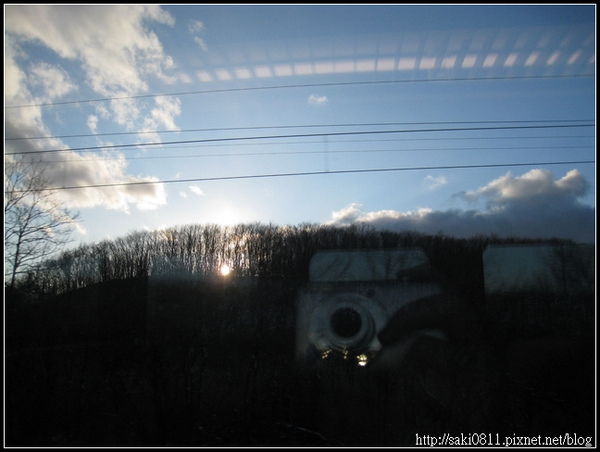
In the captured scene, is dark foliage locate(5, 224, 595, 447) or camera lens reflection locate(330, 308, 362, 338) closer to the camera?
dark foliage locate(5, 224, 595, 447)

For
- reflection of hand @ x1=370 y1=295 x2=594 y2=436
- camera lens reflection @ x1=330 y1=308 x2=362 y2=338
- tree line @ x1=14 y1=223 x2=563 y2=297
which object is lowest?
reflection of hand @ x1=370 y1=295 x2=594 y2=436

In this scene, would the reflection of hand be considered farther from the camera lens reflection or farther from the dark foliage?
the camera lens reflection

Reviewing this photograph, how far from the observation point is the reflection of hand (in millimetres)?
6598

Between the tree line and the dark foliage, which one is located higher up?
the tree line

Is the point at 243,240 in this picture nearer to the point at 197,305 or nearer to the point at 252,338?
the point at 197,305

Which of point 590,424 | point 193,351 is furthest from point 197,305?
point 590,424

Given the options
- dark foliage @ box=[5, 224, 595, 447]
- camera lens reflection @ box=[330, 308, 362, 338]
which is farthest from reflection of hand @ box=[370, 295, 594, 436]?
camera lens reflection @ box=[330, 308, 362, 338]

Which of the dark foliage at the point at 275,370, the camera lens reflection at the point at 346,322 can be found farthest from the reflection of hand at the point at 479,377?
the camera lens reflection at the point at 346,322

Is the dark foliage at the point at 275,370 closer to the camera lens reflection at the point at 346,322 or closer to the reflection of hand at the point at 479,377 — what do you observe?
the reflection of hand at the point at 479,377

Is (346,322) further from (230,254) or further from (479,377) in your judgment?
(230,254)

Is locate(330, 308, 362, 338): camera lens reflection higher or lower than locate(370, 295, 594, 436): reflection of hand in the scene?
higher

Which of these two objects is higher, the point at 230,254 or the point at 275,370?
the point at 230,254

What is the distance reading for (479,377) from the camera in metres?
7.49

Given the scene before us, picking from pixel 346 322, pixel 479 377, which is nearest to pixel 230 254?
pixel 346 322
